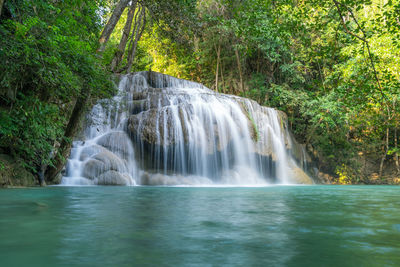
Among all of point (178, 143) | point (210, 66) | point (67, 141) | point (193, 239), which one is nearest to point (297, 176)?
point (178, 143)

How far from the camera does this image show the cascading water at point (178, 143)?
1020cm

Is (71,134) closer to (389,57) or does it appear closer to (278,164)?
(278,164)

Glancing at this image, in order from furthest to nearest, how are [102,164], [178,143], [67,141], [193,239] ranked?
1. [178,143]
2. [102,164]
3. [67,141]
4. [193,239]

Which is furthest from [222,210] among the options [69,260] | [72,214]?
→ [69,260]

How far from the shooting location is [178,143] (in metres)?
11.7

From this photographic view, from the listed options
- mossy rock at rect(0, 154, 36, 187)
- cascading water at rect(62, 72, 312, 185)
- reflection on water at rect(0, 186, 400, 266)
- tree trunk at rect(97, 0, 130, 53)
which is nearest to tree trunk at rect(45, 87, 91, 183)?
cascading water at rect(62, 72, 312, 185)

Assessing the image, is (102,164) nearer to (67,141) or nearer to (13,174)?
(67,141)

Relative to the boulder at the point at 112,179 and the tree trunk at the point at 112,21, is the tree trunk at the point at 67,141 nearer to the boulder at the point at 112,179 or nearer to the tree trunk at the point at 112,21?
the boulder at the point at 112,179

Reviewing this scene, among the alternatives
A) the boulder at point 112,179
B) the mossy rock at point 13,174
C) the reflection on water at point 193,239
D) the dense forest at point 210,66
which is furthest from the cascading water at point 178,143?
the reflection on water at point 193,239

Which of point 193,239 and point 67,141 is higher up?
point 67,141

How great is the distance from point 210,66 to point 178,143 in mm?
12827

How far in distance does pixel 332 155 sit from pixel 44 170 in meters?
16.1

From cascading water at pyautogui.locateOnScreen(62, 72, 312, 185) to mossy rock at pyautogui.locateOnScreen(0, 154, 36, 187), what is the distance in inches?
64.6

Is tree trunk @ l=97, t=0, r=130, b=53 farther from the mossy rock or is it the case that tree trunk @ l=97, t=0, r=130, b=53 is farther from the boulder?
the boulder
